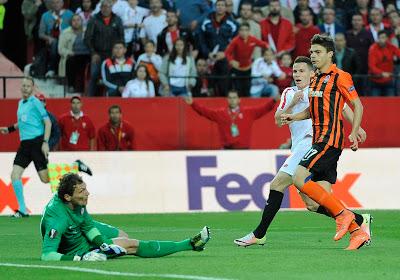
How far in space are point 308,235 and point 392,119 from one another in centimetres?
950

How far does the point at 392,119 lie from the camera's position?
81.4ft

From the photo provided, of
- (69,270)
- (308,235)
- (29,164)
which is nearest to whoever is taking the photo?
(69,270)

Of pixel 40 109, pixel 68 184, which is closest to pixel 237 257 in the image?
pixel 68 184

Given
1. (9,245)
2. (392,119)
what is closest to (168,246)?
(9,245)

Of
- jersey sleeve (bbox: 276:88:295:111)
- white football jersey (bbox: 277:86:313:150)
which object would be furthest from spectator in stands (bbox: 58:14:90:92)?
jersey sleeve (bbox: 276:88:295:111)

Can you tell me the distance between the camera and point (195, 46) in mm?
24516

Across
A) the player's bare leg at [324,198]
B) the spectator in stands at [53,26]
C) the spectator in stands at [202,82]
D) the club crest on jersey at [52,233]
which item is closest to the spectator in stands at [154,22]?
the spectator in stands at [202,82]

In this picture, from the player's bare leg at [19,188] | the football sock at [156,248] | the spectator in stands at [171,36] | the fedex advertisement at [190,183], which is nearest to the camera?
the football sock at [156,248]

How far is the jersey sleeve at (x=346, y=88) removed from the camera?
42.2ft

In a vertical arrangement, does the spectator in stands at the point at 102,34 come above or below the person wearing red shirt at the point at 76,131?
above

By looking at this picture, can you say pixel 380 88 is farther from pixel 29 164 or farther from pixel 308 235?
pixel 308 235

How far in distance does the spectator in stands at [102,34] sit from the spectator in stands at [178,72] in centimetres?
108

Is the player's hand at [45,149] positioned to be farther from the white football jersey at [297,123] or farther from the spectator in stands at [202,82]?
the white football jersey at [297,123]

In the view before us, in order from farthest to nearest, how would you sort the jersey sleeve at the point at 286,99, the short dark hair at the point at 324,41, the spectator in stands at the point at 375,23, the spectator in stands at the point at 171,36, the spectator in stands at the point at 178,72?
the spectator in stands at the point at 375,23, the spectator in stands at the point at 171,36, the spectator in stands at the point at 178,72, the jersey sleeve at the point at 286,99, the short dark hair at the point at 324,41
